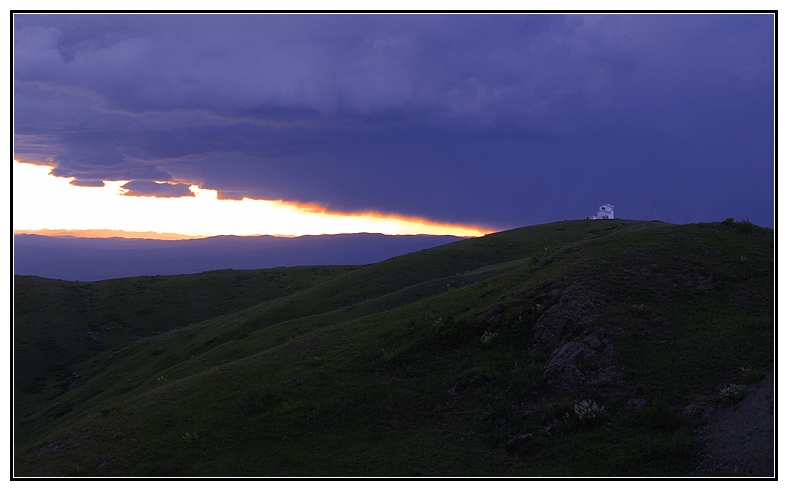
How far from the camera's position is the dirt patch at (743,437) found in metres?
12.2

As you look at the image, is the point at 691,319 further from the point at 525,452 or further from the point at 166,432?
the point at 166,432

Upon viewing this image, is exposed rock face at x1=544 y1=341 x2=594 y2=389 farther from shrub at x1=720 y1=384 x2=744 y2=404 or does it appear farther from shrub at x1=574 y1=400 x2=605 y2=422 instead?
shrub at x1=720 y1=384 x2=744 y2=404

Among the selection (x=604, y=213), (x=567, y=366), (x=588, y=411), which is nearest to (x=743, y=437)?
(x=588, y=411)

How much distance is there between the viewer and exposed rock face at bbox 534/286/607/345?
19.7 m

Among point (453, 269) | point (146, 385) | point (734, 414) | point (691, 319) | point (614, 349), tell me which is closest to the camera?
point (734, 414)

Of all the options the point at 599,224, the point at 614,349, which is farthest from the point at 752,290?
the point at 599,224

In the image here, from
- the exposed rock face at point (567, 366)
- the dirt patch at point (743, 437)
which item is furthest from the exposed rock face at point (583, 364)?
the dirt patch at point (743, 437)

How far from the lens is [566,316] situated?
66.2 feet

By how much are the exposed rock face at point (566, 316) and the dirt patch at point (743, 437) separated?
5963 millimetres

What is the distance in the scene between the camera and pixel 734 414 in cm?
1393

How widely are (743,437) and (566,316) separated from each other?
7739 mm

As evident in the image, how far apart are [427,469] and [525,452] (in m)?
2.82

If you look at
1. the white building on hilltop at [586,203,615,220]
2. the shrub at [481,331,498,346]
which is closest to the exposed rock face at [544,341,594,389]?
the shrub at [481,331,498,346]

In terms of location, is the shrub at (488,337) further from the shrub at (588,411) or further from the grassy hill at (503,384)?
the shrub at (588,411)
